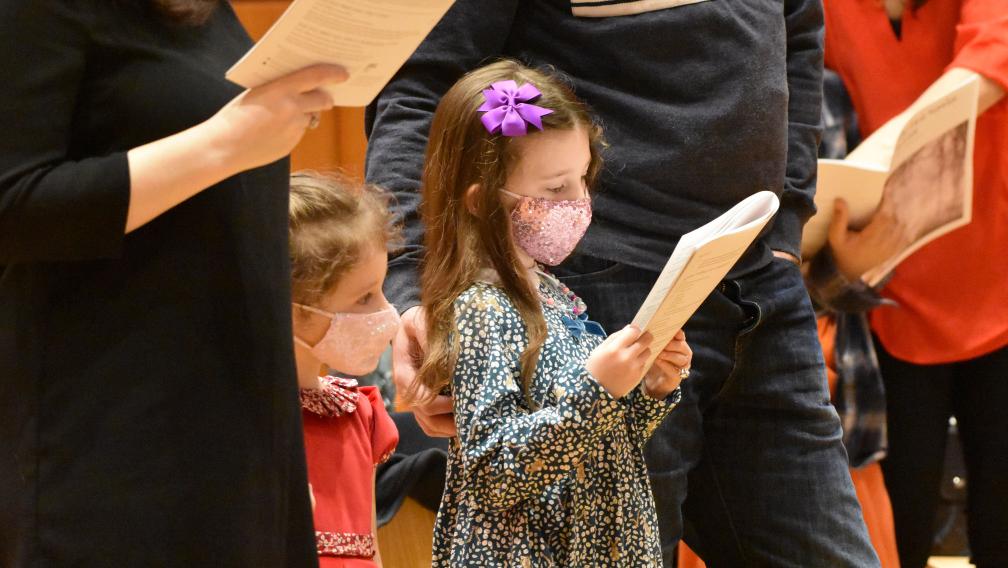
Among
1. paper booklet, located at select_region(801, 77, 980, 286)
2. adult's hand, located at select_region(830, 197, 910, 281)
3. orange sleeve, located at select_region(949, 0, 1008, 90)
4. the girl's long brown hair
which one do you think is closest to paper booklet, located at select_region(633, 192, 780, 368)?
the girl's long brown hair

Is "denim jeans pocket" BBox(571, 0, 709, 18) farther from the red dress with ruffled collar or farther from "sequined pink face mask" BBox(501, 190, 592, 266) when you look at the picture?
the red dress with ruffled collar

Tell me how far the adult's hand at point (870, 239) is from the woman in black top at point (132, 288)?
1.93 m

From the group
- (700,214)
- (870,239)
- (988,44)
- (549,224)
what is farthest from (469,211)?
(988,44)

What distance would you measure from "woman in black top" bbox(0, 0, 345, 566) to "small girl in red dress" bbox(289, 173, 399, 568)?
0.51m

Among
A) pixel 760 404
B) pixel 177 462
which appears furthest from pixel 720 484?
pixel 177 462

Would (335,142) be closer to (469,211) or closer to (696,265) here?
(469,211)

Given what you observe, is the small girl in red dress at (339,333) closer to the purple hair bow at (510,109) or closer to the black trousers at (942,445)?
the purple hair bow at (510,109)

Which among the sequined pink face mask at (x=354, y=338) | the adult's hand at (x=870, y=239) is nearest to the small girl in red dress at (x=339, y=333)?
the sequined pink face mask at (x=354, y=338)

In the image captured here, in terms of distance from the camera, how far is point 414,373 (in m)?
1.93

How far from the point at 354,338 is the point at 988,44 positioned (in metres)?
1.94

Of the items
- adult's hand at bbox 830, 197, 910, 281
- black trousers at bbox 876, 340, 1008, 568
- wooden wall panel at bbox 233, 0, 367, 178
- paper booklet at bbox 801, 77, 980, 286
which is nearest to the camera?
paper booklet at bbox 801, 77, 980, 286

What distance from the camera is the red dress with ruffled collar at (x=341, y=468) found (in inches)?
78.2

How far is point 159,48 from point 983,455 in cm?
246

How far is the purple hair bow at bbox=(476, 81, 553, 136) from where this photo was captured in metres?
1.91
